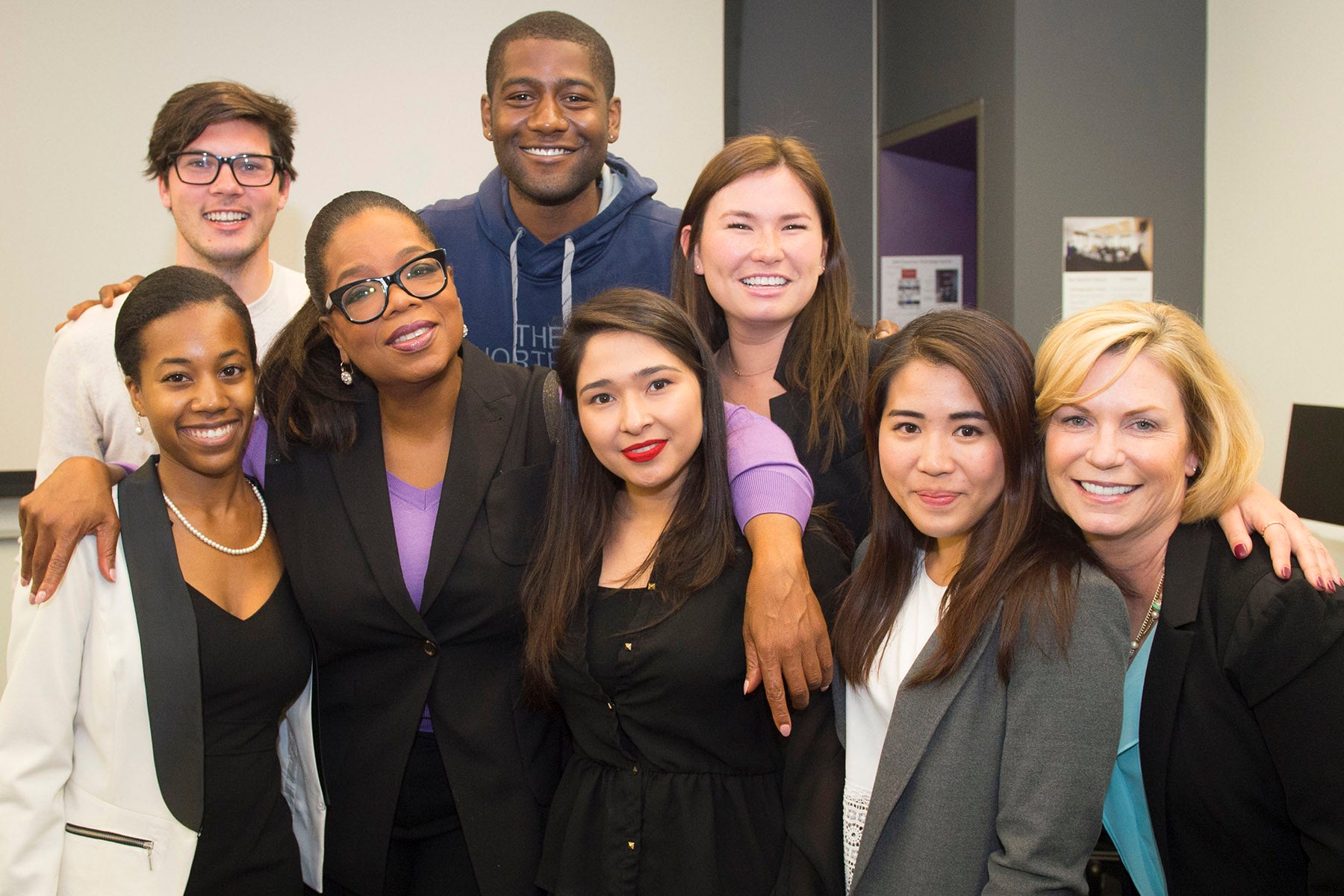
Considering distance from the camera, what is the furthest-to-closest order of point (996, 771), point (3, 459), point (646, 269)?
point (3, 459), point (646, 269), point (996, 771)

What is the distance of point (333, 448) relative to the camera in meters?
1.93

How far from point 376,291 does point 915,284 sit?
4.07 meters

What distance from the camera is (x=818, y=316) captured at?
7.25 ft

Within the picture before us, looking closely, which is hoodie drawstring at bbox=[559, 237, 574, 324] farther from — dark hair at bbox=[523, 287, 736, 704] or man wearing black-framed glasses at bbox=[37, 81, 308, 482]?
dark hair at bbox=[523, 287, 736, 704]

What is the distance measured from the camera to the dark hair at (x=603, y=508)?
5.69 ft

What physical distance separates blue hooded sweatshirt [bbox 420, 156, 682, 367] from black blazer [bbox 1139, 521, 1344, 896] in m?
1.59

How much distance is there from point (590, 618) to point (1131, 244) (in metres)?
3.41

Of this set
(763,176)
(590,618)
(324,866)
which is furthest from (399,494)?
(763,176)

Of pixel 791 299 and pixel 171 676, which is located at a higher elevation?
pixel 791 299

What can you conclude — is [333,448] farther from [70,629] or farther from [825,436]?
[825,436]

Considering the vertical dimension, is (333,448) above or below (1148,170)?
below

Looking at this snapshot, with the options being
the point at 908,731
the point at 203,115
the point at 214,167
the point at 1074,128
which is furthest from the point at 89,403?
the point at 1074,128

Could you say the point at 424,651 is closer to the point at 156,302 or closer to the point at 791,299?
the point at 156,302

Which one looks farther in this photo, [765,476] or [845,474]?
[845,474]
